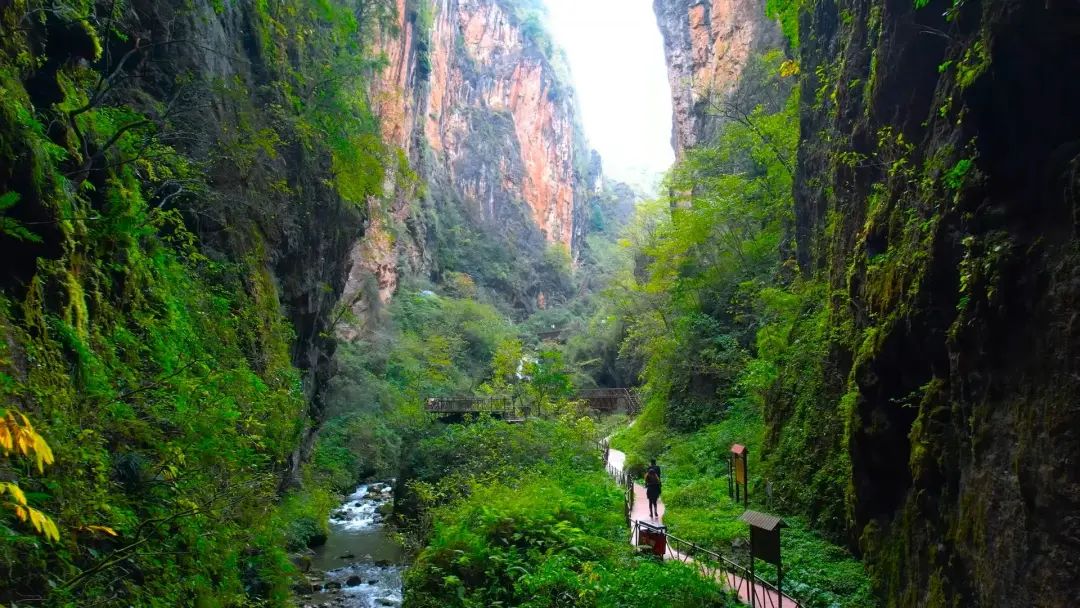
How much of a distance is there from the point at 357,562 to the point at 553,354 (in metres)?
12.3

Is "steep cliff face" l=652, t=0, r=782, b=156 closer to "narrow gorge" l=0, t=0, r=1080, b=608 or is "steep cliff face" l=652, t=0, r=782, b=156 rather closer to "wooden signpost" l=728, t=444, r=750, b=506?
"narrow gorge" l=0, t=0, r=1080, b=608

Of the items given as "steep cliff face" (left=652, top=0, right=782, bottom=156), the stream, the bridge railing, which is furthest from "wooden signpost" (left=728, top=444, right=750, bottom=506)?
"steep cliff face" (left=652, top=0, right=782, bottom=156)

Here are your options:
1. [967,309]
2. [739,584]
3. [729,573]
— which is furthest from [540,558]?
[967,309]

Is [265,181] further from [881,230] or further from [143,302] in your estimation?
[881,230]

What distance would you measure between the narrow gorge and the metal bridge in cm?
174

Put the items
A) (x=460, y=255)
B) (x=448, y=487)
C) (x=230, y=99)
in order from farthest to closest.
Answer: (x=460, y=255) → (x=448, y=487) → (x=230, y=99)

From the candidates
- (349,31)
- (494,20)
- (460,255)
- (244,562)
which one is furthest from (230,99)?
(494,20)

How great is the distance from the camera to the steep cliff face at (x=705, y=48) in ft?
97.4

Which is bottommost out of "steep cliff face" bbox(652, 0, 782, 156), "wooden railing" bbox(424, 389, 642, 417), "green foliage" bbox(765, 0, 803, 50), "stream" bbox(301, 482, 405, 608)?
"stream" bbox(301, 482, 405, 608)

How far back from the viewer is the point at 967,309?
20.8ft

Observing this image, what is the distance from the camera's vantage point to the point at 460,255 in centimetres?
5859

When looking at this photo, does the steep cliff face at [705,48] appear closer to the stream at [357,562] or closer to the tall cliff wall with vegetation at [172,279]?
the tall cliff wall with vegetation at [172,279]

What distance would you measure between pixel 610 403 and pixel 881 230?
1169 inches

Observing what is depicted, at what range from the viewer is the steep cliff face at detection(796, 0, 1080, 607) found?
203 inches
